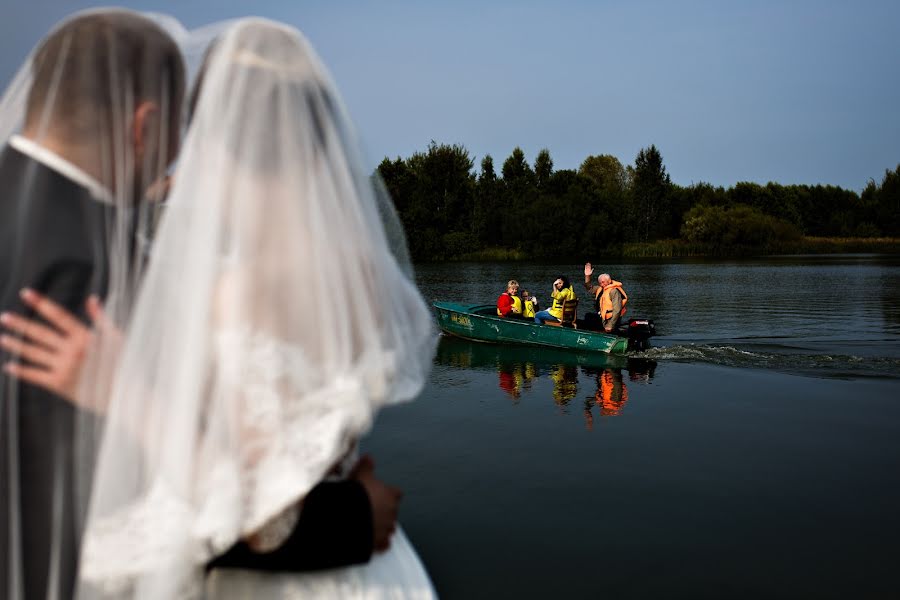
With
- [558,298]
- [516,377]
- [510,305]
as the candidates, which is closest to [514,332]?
[510,305]

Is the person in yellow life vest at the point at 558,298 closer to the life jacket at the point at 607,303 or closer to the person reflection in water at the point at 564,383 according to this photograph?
the life jacket at the point at 607,303

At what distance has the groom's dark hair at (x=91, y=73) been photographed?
1286 millimetres

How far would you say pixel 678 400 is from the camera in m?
12.2

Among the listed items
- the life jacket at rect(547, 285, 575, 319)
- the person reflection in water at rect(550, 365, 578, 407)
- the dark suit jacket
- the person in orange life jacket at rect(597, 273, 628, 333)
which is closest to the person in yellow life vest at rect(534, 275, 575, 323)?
the life jacket at rect(547, 285, 575, 319)

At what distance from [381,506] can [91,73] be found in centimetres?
92

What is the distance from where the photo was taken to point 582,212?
78.9 m

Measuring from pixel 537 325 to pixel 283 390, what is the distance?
16.0 metres

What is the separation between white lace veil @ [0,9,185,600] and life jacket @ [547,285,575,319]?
53.7 ft

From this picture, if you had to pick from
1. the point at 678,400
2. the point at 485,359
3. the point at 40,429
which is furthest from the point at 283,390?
the point at 485,359

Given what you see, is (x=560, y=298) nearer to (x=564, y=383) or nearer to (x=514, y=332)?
(x=514, y=332)

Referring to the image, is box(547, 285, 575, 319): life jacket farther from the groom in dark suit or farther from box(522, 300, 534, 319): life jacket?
the groom in dark suit

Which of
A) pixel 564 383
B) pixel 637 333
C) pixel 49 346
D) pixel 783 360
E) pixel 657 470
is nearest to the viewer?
pixel 49 346

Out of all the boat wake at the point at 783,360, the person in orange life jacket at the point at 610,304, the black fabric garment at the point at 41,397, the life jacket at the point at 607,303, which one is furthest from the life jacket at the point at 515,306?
the black fabric garment at the point at 41,397

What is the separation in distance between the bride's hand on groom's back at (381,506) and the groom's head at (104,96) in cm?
68
